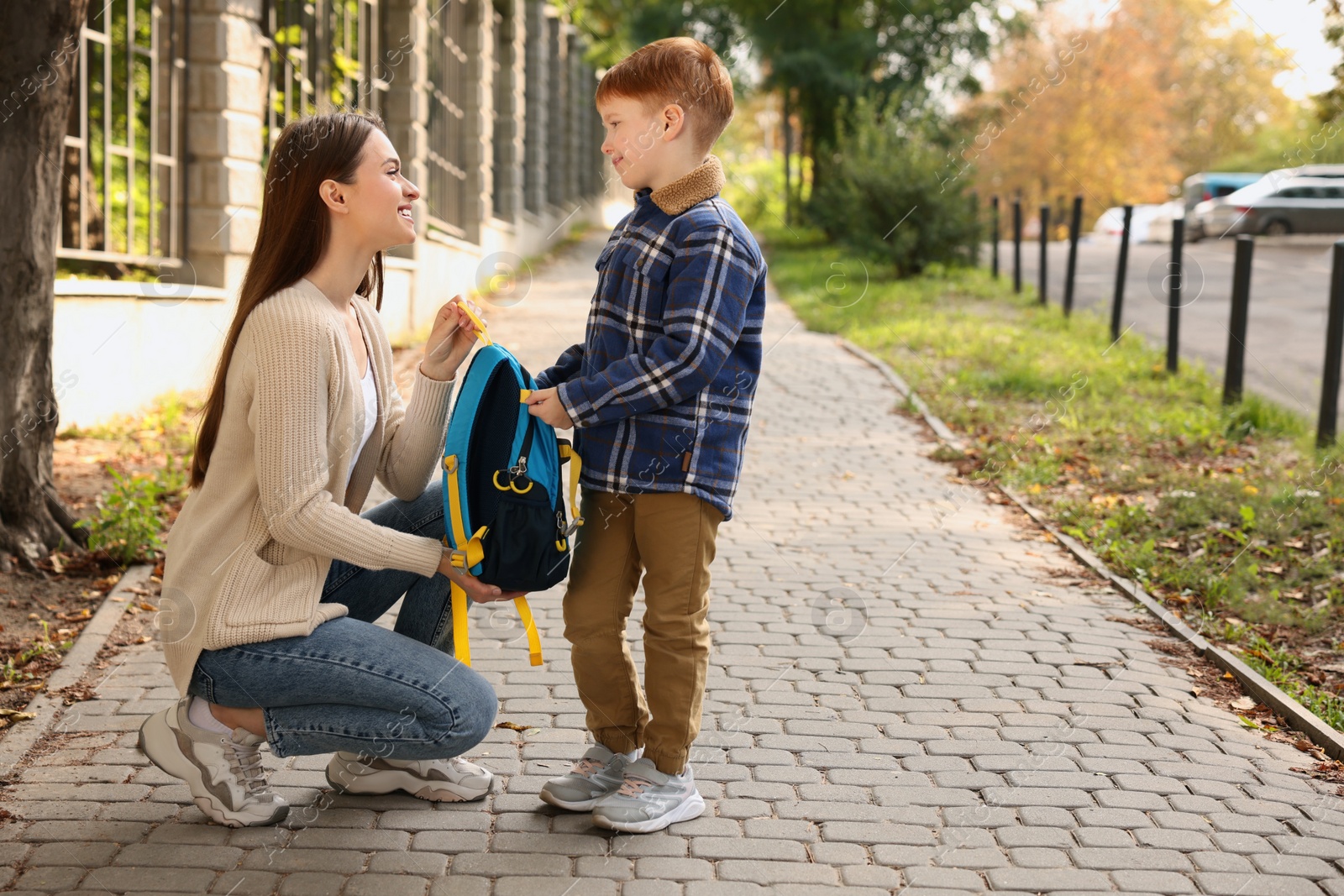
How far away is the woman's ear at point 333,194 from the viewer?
10.4 feet

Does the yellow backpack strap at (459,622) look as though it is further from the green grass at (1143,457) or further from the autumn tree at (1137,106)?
the autumn tree at (1137,106)

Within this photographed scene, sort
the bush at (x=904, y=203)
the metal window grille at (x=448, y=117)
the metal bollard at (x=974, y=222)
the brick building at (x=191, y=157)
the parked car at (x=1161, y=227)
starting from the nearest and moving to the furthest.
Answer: the brick building at (x=191, y=157), the metal window grille at (x=448, y=117), the bush at (x=904, y=203), the metal bollard at (x=974, y=222), the parked car at (x=1161, y=227)

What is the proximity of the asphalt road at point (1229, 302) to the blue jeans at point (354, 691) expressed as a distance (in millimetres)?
8417

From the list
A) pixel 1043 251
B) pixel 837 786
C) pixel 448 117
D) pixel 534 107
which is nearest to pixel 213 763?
pixel 837 786

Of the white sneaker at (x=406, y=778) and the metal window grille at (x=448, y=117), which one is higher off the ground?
the metal window grille at (x=448, y=117)

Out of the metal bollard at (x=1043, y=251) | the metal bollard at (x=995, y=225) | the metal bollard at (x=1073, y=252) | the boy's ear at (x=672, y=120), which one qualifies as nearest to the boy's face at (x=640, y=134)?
the boy's ear at (x=672, y=120)

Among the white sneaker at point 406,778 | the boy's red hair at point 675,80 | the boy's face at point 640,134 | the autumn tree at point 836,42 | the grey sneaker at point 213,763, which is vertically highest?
the autumn tree at point 836,42

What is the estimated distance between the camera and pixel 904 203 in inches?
778

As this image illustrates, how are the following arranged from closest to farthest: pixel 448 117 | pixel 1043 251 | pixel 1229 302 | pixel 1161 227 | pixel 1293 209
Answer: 1. pixel 1043 251
2. pixel 448 117
3. pixel 1229 302
4. pixel 1293 209
5. pixel 1161 227

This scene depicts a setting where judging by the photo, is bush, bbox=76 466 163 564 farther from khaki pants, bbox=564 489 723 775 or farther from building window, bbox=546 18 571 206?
building window, bbox=546 18 571 206

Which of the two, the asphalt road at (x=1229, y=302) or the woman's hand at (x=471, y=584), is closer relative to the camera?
the woman's hand at (x=471, y=584)

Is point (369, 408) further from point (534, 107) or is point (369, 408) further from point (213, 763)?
point (534, 107)

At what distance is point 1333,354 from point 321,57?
952cm

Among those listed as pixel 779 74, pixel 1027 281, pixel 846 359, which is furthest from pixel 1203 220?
pixel 846 359
